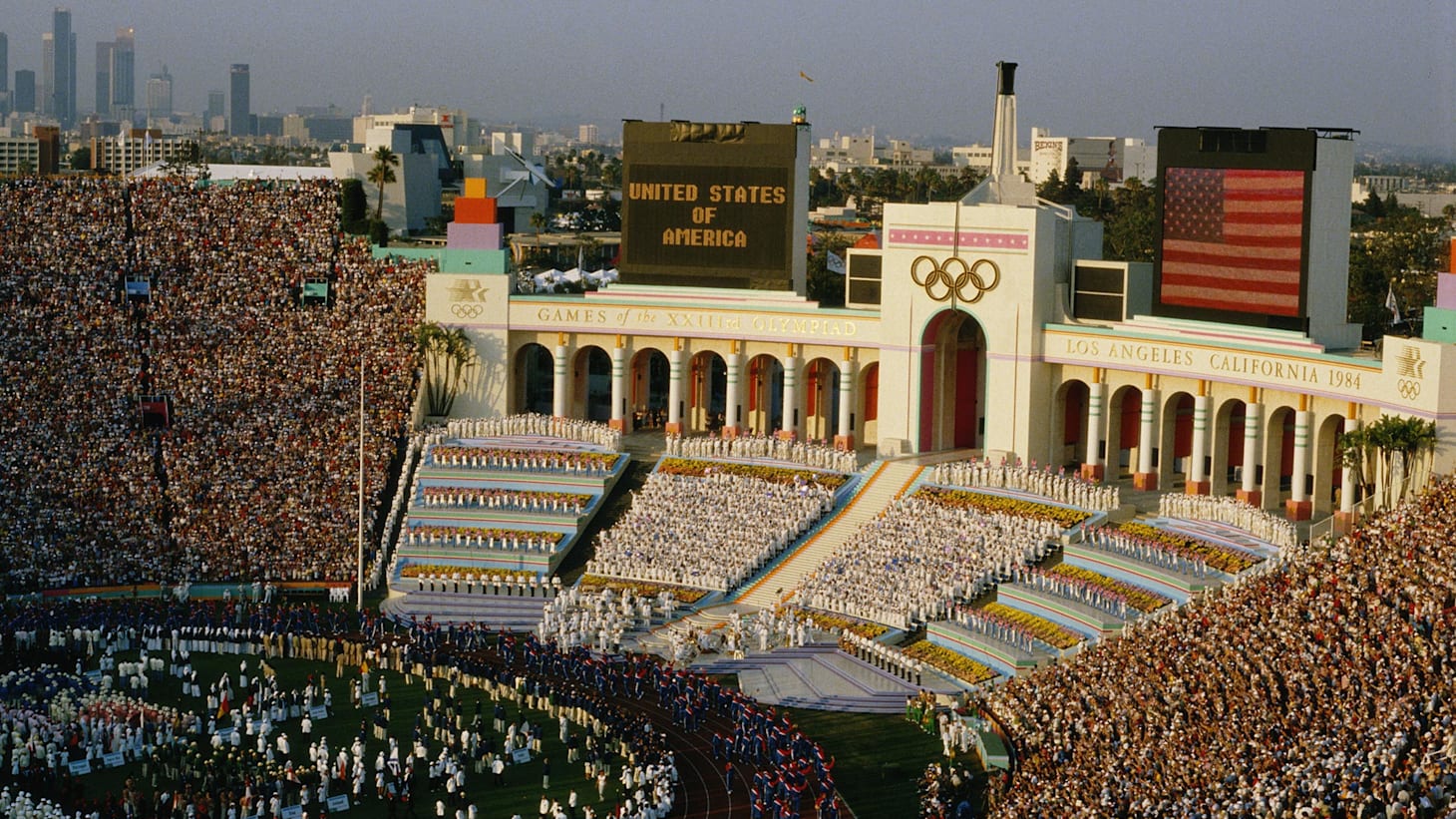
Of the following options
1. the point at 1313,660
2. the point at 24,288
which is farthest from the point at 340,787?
the point at 24,288

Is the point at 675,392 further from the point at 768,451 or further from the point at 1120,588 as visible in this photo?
the point at 1120,588

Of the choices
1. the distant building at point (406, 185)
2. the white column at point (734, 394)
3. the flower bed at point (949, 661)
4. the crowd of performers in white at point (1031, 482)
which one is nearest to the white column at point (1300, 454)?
the crowd of performers in white at point (1031, 482)

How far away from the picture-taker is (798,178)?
251 ft

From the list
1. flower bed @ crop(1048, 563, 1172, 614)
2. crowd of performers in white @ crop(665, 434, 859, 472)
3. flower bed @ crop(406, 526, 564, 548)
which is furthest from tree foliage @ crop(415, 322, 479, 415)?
flower bed @ crop(1048, 563, 1172, 614)

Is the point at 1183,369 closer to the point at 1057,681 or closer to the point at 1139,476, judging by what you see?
the point at 1139,476

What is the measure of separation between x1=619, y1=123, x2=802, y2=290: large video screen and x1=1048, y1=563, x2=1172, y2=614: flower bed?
768 inches

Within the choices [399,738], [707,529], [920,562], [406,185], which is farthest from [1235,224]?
[406,185]

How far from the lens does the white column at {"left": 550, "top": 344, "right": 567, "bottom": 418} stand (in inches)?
3152

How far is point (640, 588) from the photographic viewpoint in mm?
67625

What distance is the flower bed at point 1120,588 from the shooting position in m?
58.2

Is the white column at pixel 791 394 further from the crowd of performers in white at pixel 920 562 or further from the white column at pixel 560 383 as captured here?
the crowd of performers in white at pixel 920 562

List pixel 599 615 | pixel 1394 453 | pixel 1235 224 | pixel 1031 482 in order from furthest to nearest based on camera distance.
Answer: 1. pixel 1031 482
2. pixel 1235 224
3. pixel 599 615
4. pixel 1394 453

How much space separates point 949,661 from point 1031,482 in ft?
35.5

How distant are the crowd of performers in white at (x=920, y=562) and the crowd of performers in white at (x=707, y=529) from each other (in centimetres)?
252
